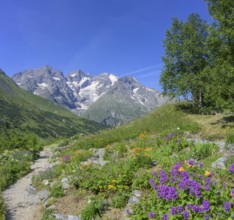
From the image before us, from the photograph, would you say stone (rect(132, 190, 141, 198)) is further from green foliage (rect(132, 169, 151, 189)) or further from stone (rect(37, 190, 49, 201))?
stone (rect(37, 190, 49, 201))

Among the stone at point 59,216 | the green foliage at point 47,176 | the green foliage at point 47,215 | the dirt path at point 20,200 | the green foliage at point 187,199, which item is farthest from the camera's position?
the green foliage at point 47,176

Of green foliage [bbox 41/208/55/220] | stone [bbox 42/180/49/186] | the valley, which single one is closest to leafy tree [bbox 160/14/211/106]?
the valley

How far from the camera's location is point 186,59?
31.5m

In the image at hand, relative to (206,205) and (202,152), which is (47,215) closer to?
(206,205)

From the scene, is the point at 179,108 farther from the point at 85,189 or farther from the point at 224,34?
the point at 85,189

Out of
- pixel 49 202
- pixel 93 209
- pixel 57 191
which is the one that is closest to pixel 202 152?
pixel 93 209

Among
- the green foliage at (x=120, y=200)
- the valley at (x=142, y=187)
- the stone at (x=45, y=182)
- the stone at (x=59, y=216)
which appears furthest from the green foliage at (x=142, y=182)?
the stone at (x=45, y=182)

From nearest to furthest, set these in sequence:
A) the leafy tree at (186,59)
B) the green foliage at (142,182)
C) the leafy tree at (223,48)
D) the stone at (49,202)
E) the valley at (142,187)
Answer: the valley at (142,187)
the green foliage at (142,182)
the stone at (49,202)
the leafy tree at (223,48)
the leafy tree at (186,59)

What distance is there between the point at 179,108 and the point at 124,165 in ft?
75.3

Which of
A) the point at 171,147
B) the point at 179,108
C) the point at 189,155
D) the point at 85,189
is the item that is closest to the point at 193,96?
the point at 179,108

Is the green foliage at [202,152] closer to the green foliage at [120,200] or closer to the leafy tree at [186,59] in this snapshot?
the green foliage at [120,200]

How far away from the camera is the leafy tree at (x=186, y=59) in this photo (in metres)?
30.9

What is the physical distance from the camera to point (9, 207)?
11875 millimetres

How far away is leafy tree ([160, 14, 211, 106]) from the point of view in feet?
101
